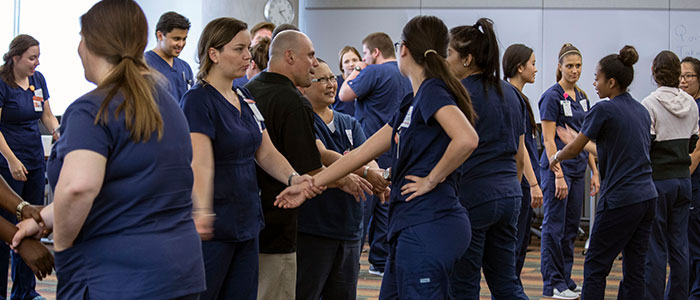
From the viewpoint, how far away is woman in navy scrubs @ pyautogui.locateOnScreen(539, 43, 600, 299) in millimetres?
4820

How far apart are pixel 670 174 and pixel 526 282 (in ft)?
5.81

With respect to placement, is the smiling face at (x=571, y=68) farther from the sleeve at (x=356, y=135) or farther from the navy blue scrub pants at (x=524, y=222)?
the sleeve at (x=356, y=135)

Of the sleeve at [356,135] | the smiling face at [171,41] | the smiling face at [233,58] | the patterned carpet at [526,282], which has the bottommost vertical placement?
the patterned carpet at [526,282]

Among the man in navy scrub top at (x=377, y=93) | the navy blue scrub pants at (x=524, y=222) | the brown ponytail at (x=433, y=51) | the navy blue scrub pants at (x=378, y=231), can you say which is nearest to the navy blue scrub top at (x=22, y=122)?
the man in navy scrub top at (x=377, y=93)

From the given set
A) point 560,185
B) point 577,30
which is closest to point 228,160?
point 560,185

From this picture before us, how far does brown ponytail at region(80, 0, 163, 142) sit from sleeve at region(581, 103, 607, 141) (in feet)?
8.01

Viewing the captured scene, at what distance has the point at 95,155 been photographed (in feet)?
5.43

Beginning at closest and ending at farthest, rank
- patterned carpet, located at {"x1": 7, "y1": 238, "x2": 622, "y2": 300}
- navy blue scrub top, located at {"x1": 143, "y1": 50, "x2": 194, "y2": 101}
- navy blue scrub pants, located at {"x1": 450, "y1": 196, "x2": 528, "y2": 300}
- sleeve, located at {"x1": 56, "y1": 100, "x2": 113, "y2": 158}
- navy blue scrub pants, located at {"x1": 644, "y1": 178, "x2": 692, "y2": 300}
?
sleeve, located at {"x1": 56, "y1": 100, "x2": 113, "y2": 158}, navy blue scrub pants, located at {"x1": 450, "y1": 196, "x2": 528, "y2": 300}, navy blue scrub pants, located at {"x1": 644, "y1": 178, "x2": 692, "y2": 300}, navy blue scrub top, located at {"x1": 143, "y1": 50, "x2": 194, "y2": 101}, patterned carpet, located at {"x1": 7, "y1": 238, "x2": 622, "y2": 300}

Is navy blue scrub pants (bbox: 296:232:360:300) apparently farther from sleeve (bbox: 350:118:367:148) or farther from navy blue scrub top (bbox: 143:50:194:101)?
navy blue scrub top (bbox: 143:50:194:101)

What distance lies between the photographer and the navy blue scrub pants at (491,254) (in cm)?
295

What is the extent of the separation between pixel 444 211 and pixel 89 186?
3.99 feet

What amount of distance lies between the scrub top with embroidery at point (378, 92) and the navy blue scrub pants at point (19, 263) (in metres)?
2.16

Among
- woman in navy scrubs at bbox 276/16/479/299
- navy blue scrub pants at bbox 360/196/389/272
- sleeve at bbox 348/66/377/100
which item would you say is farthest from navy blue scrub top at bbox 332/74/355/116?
woman in navy scrubs at bbox 276/16/479/299

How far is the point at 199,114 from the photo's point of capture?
2398 millimetres
